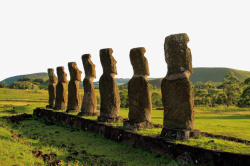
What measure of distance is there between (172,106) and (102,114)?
14.9 feet

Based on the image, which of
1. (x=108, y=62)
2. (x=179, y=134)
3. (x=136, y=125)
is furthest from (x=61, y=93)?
(x=179, y=134)

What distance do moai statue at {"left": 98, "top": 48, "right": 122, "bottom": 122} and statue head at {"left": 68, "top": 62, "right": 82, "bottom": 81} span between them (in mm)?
3829

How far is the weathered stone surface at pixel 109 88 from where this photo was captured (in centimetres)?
1073

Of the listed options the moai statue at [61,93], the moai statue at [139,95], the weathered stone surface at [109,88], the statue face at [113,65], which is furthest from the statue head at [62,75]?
the moai statue at [139,95]

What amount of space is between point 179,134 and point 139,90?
2.58 metres

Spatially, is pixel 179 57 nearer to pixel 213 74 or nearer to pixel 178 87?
pixel 178 87

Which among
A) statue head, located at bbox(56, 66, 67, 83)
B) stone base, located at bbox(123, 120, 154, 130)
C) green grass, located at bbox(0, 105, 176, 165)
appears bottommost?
green grass, located at bbox(0, 105, 176, 165)

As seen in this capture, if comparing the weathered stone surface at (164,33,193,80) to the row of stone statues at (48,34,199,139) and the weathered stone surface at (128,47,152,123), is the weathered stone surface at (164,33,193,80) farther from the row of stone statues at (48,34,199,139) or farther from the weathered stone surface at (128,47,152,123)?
the weathered stone surface at (128,47,152,123)

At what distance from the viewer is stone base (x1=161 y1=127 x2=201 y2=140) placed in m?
6.76

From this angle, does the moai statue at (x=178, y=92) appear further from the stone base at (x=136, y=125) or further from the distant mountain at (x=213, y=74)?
the distant mountain at (x=213, y=74)

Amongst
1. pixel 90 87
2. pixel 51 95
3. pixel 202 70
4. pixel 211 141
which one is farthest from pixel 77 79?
pixel 202 70

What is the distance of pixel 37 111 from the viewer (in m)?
17.9

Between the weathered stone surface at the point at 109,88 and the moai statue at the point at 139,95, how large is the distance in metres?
1.81

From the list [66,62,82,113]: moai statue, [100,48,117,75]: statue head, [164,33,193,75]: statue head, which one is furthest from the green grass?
[66,62,82,113]: moai statue
